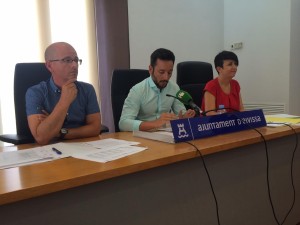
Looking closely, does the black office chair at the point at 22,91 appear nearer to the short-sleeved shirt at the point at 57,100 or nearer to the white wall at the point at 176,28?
the short-sleeved shirt at the point at 57,100

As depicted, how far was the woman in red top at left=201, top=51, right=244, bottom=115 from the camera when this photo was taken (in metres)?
2.05

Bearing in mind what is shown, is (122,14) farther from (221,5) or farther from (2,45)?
(221,5)

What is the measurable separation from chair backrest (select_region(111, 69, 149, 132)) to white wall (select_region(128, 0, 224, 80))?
95 centimetres

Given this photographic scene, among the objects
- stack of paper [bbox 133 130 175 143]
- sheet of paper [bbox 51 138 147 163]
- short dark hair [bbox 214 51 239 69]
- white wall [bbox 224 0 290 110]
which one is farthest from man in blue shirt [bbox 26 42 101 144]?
white wall [bbox 224 0 290 110]

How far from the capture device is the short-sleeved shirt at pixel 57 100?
4.93 feet

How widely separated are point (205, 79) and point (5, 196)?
208cm

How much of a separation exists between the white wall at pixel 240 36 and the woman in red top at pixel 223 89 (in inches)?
46.1

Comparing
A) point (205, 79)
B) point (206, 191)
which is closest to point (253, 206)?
point (206, 191)

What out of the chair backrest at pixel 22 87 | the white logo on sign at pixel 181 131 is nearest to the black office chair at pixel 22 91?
the chair backrest at pixel 22 87

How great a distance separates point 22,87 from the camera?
1.74 meters

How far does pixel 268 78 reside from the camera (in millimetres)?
3355

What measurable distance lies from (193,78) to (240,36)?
5.01ft

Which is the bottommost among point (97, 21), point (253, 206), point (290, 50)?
point (253, 206)

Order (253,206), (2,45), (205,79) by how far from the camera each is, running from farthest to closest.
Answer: (205,79), (2,45), (253,206)
